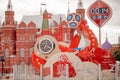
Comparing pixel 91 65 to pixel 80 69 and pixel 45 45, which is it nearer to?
pixel 80 69

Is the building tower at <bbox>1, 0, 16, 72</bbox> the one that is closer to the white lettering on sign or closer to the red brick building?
the red brick building

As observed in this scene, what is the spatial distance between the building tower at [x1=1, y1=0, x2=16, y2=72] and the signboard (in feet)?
133

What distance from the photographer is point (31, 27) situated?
225 ft

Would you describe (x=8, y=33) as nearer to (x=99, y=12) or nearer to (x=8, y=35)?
(x=8, y=35)

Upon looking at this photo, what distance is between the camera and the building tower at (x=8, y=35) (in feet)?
223

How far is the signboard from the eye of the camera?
27.9m

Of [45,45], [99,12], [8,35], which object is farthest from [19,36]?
[99,12]

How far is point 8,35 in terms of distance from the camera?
6831 cm

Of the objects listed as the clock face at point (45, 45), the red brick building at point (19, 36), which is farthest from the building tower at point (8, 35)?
the clock face at point (45, 45)

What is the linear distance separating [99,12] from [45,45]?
461 centimetres

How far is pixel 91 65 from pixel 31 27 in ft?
147

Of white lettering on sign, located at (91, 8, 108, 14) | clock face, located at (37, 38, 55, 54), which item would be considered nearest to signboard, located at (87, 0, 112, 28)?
white lettering on sign, located at (91, 8, 108, 14)

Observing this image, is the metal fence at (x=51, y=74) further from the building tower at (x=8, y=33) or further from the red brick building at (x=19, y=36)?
the building tower at (x=8, y=33)

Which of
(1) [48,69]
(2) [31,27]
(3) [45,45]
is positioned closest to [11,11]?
(2) [31,27]
